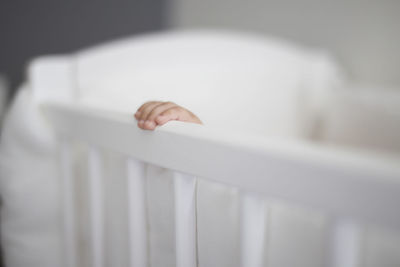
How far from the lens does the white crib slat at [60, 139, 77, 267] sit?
22.7 inches

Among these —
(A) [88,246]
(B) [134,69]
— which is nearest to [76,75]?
(B) [134,69]

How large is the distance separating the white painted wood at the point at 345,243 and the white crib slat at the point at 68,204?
465 millimetres

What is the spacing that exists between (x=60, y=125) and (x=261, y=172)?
42cm

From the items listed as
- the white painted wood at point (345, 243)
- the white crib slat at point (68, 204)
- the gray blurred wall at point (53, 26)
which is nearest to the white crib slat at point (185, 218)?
the white painted wood at point (345, 243)

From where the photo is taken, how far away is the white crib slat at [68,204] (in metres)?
0.58

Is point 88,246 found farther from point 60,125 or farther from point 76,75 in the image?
point 76,75

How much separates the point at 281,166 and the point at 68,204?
0.46 metres

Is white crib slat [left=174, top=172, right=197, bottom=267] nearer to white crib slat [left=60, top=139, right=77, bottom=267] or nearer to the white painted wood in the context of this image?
the white painted wood

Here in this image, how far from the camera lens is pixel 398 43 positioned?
4.16ft

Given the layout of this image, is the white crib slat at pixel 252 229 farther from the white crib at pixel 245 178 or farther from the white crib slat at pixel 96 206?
the white crib slat at pixel 96 206

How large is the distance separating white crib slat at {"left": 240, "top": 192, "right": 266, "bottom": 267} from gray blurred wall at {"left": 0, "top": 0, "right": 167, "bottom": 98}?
1.31 m

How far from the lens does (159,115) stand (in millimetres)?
394

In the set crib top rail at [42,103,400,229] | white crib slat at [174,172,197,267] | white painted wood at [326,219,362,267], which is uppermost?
crib top rail at [42,103,400,229]

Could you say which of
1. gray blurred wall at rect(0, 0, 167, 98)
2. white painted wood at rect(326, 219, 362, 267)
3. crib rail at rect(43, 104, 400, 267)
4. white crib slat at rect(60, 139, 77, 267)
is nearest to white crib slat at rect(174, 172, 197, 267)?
crib rail at rect(43, 104, 400, 267)
